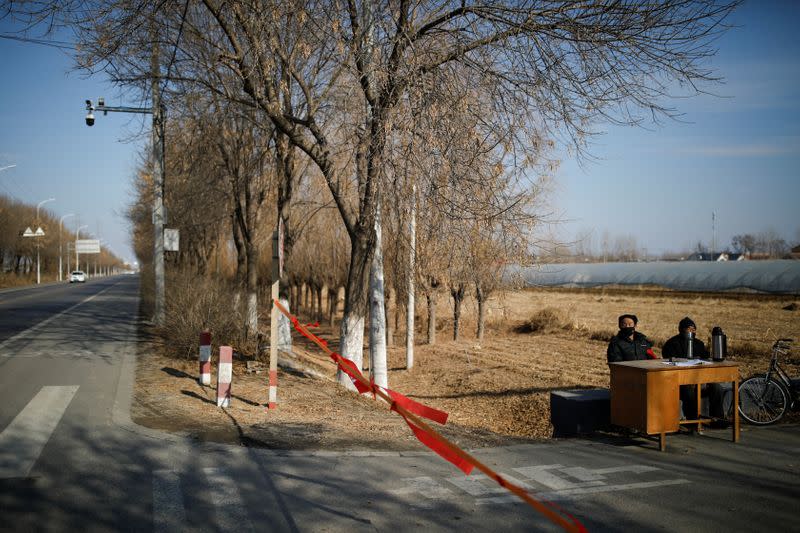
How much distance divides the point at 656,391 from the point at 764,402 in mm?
2542

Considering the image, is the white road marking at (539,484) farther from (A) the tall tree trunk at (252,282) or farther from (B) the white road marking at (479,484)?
(A) the tall tree trunk at (252,282)

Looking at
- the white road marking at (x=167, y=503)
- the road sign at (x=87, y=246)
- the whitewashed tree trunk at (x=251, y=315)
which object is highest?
the road sign at (x=87, y=246)

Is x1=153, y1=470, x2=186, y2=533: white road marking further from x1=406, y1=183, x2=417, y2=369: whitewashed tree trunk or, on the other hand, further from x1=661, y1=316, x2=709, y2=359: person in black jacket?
x1=661, y1=316, x2=709, y2=359: person in black jacket

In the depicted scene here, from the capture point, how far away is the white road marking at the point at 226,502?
5.12m

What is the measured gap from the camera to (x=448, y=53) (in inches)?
411

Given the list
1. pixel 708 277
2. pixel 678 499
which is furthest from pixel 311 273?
pixel 708 277

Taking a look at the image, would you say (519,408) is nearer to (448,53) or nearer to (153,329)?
(448,53)

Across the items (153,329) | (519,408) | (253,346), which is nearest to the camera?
(519,408)

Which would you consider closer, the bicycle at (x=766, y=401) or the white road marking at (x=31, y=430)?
the white road marking at (x=31, y=430)

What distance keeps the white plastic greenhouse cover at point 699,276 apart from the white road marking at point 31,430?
23432 millimetres

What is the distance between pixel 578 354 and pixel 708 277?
109 feet

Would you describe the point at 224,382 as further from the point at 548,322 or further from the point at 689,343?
the point at 548,322

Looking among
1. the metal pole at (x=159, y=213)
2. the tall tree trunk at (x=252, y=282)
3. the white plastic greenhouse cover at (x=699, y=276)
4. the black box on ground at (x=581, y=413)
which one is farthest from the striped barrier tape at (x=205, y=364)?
the white plastic greenhouse cover at (x=699, y=276)

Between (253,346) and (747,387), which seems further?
(253,346)
